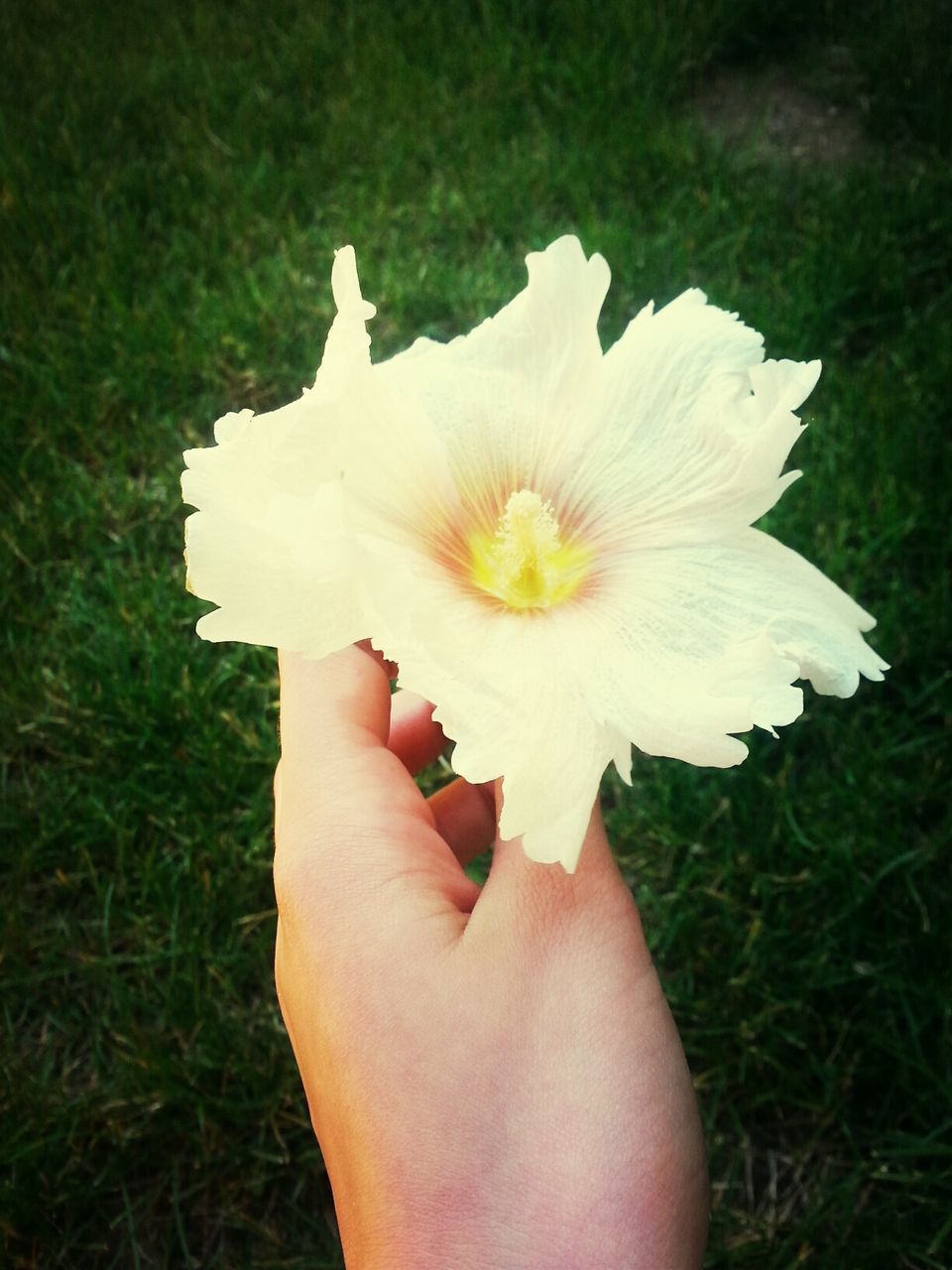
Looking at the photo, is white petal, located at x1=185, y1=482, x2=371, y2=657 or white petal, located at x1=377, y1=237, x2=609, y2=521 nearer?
white petal, located at x1=185, y1=482, x2=371, y2=657

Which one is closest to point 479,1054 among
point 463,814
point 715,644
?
point 715,644

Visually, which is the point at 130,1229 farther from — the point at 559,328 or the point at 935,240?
the point at 935,240

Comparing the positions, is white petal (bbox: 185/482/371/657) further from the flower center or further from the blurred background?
the blurred background

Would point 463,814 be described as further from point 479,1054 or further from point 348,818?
point 479,1054

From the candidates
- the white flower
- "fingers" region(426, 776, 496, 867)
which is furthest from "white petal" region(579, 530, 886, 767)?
"fingers" region(426, 776, 496, 867)

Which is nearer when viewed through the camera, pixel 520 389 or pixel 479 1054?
pixel 479 1054

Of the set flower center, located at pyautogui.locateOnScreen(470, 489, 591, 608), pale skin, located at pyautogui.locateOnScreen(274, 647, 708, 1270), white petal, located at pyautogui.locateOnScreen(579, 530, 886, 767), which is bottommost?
pale skin, located at pyautogui.locateOnScreen(274, 647, 708, 1270)
